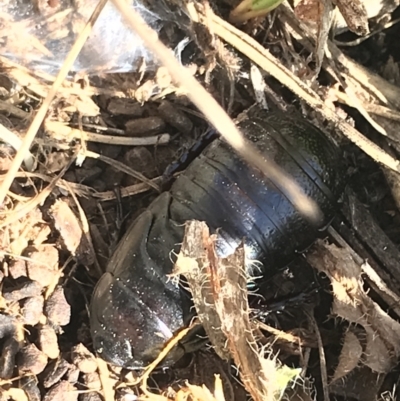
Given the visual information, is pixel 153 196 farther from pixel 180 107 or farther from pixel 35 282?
pixel 35 282

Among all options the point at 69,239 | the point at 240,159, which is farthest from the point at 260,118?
the point at 69,239

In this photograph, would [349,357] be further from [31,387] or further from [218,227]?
[31,387]

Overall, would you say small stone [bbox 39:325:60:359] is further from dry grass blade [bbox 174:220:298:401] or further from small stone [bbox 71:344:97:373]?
dry grass blade [bbox 174:220:298:401]

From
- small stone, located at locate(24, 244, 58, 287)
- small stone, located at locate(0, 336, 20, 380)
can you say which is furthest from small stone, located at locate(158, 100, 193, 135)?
small stone, located at locate(0, 336, 20, 380)

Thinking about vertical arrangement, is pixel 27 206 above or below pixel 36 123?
below

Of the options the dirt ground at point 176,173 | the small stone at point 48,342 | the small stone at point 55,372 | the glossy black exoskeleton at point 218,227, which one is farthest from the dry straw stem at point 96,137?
the small stone at point 55,372

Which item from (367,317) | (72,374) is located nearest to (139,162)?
(72,374)
